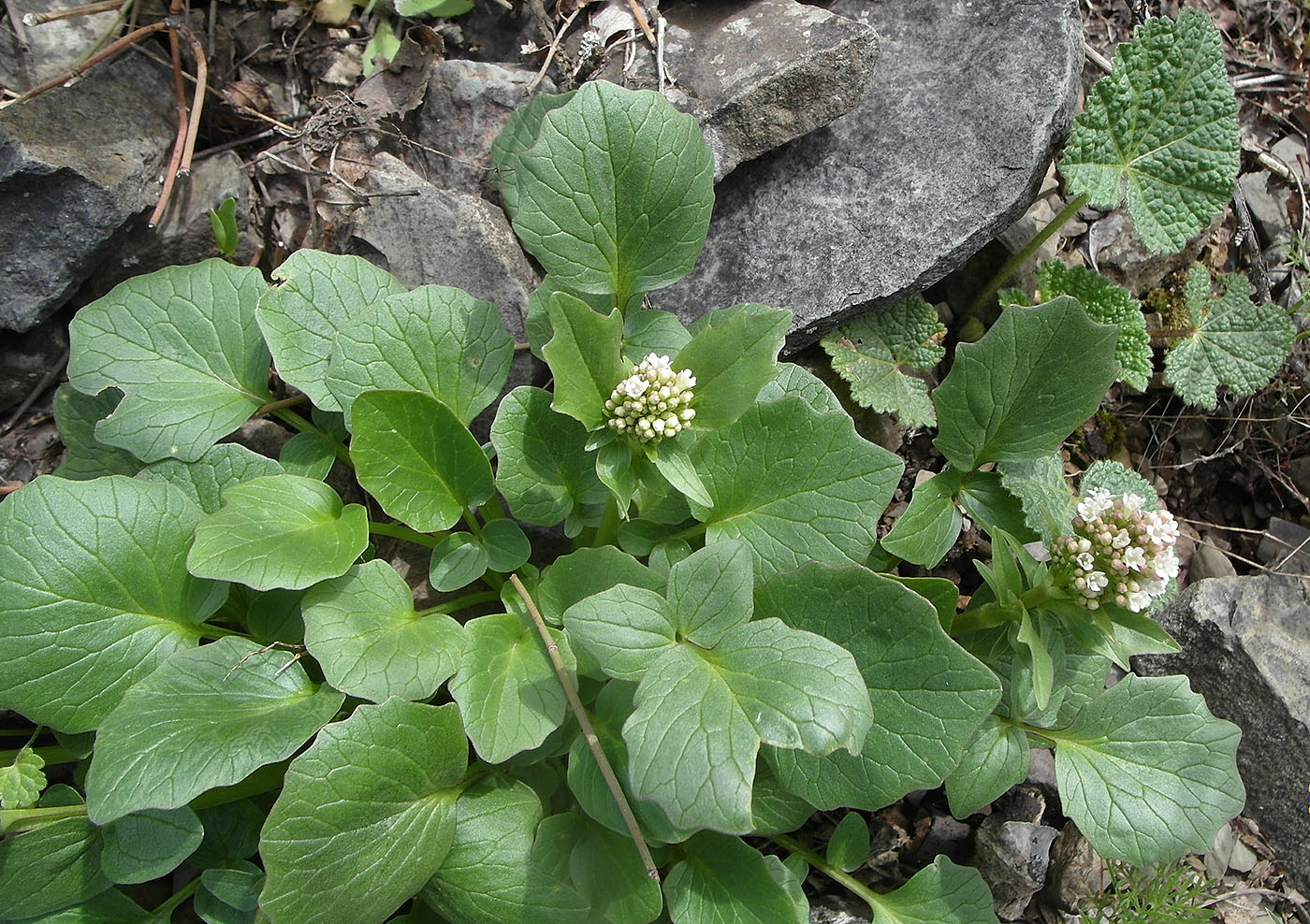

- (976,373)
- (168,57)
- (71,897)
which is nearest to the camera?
(71,897)

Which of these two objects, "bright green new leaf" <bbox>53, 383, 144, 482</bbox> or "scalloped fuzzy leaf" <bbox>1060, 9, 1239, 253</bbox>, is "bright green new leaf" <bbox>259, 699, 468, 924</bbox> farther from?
"scalloped fuzzy leaf" <bbox>1060, 9, 1239, 253</bbox>

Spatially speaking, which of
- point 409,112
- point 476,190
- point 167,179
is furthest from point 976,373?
point 167,179

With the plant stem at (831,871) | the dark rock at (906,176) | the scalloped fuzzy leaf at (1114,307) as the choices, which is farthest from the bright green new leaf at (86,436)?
the scalloped fuzzy leaf at (1114,307)

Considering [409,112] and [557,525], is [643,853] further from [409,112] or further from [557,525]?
[409,112]

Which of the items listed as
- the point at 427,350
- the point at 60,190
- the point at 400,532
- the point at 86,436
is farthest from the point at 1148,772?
the point at 60,190

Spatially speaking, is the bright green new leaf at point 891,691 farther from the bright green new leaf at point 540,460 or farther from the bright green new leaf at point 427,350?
the bright green new leaf at point 427,350

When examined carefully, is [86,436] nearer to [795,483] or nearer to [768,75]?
[795,483]
